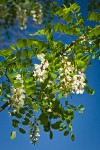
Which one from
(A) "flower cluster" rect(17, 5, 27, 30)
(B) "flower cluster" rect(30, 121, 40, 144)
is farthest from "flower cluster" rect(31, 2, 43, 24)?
(B) "flower cluster" rect(30, 121, 40, 144)

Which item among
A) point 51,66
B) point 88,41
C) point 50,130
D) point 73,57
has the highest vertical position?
point 88,41

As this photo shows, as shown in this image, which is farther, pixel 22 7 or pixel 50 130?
pixel 22 7

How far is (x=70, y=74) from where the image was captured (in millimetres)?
2543

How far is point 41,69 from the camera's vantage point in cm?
237

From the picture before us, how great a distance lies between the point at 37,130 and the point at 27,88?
100 cm

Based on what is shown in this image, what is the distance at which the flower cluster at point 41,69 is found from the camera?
2.36m

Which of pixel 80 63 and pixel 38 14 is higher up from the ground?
pixel 38 14

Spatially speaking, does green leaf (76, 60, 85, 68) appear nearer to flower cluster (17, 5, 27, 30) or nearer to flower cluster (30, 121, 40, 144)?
flower cluster (30, 121, 40, 144)

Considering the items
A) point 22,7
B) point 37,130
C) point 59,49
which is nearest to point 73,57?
point 59,49

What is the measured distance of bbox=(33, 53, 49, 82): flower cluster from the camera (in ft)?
7.74

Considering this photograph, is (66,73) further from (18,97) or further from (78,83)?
(18,97)

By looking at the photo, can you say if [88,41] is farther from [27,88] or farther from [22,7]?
[22,7]

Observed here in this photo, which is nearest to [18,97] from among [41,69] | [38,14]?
[41,69]

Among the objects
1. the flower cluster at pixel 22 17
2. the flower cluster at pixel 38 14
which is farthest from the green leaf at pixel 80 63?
the flower cluster at pixel 22 17
